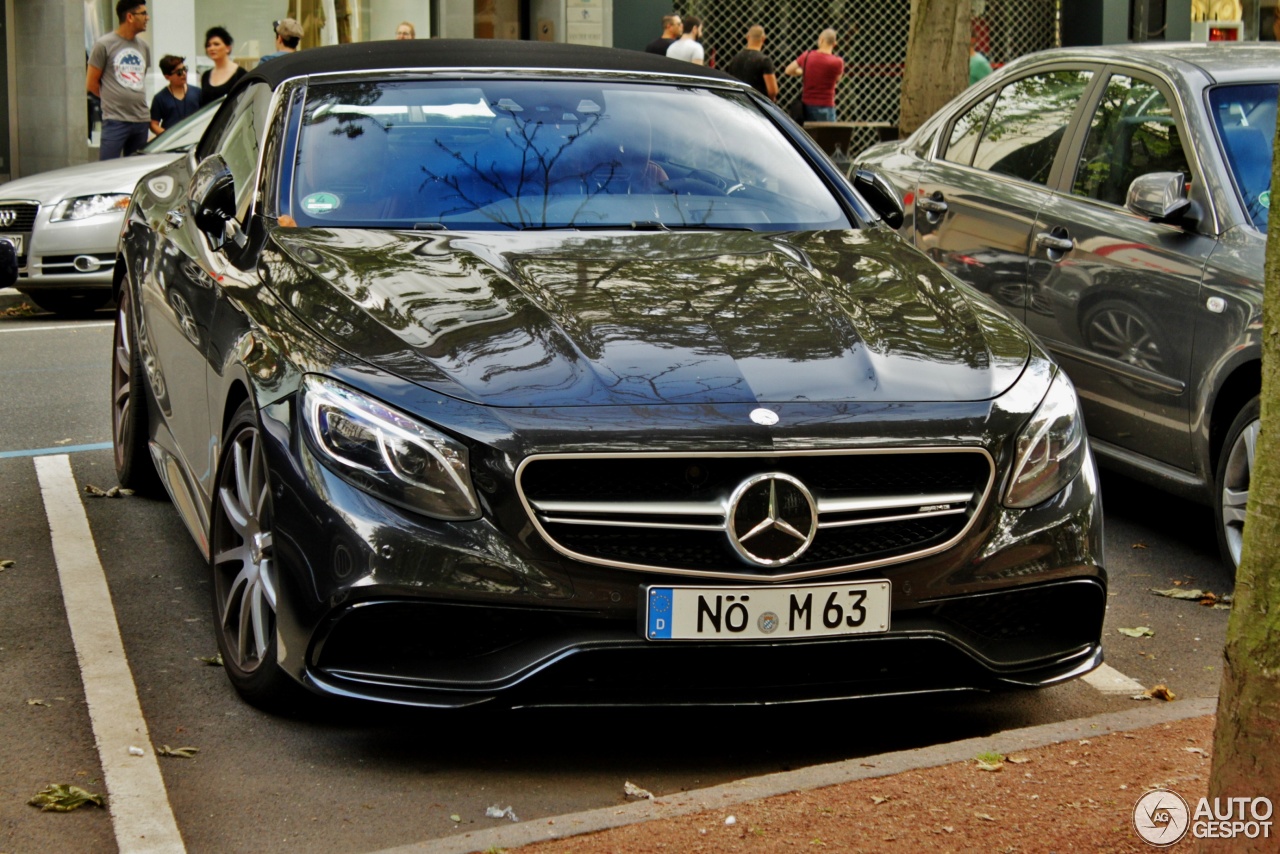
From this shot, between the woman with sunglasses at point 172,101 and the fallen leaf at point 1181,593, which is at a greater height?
the woman with sunglasses at point 172,101

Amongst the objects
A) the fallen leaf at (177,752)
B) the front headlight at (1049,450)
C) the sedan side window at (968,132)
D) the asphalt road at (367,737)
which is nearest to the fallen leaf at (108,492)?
the asphalt road at (367,737)

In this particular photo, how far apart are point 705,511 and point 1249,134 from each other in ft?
11.3

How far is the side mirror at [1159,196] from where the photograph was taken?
20.1 feet

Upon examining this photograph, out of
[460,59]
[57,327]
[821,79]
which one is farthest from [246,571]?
[821,79]

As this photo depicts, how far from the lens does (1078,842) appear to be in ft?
11.3

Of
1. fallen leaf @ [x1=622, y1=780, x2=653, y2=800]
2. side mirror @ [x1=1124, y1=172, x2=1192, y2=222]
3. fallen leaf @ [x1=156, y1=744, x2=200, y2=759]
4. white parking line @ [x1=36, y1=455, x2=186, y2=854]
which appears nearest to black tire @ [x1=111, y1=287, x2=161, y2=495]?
white parking line @ [x1=36, y1=455, x2=186, y2=854]

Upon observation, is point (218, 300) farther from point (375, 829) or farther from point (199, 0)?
point (199, 0)

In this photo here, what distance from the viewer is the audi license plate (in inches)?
156

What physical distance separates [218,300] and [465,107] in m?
1.07

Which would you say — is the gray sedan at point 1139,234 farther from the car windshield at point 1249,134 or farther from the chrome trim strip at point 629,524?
the chrome trim strip at point 629,524

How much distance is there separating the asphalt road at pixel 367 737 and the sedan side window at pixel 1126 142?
1.58 m

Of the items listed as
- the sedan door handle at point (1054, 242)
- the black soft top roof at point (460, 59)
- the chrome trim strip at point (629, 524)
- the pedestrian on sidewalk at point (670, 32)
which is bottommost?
the pedestrian on sidewalk at point (670, 32)

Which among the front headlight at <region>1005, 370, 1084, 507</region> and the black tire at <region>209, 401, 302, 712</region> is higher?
the front headlight at <region>1005, 370, 1084, 507</region>

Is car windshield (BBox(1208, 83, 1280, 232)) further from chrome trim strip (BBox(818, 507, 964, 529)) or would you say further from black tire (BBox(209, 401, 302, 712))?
black tire (BBox(209, 401, 302, 712))
